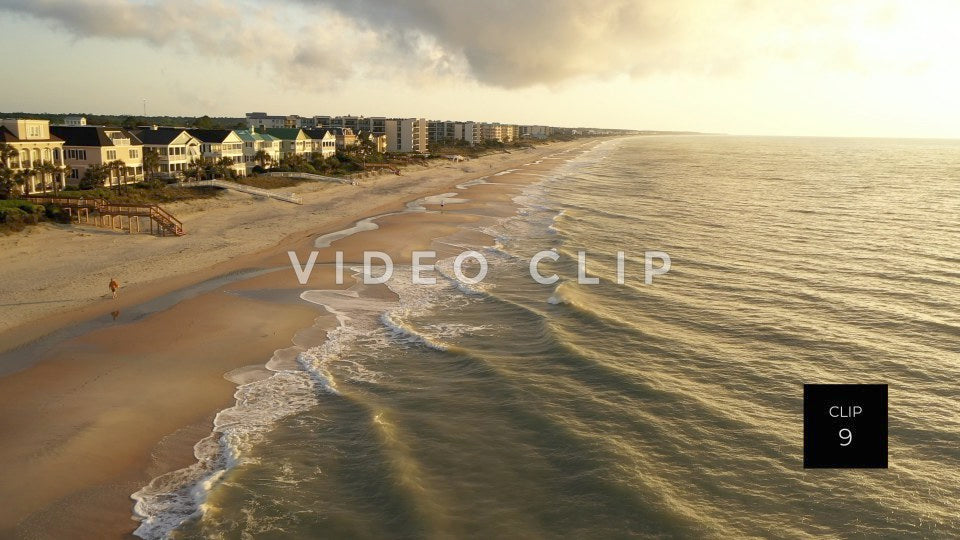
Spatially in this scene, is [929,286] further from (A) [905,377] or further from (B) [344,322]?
(B) [344,322]

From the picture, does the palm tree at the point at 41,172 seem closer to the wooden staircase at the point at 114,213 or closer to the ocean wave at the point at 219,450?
the wooden staircase at the point at 114,213

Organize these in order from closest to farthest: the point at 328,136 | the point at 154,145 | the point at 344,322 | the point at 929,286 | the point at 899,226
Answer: the point at 344,322 < the point at 929,286 < the point at 899,226 < the point at 154,145 < the point at 328,136

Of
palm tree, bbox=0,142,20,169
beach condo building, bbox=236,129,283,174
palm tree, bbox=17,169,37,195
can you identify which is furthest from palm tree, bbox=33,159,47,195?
beach condo building, bbox=236,129,283,174

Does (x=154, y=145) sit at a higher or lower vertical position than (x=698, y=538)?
higher

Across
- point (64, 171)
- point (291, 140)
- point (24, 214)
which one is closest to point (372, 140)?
point (291, 140)

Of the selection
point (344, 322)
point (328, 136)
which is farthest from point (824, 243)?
point (328, 136)

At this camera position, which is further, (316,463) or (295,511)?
(316,463)

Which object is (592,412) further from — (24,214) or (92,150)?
(92,150)
